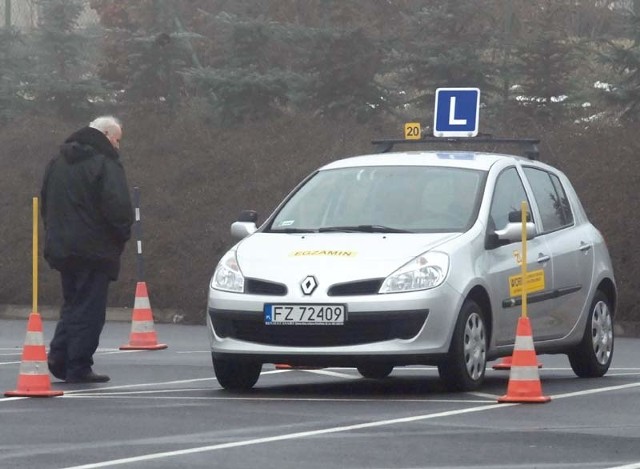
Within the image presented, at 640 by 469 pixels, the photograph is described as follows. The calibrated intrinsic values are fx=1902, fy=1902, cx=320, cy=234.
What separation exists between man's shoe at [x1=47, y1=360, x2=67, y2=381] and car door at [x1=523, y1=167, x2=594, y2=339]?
11.1 ft

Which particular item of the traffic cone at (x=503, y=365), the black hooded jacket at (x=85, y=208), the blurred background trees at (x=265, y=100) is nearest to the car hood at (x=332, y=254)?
the black hooded jacket at (x=85, y=208)

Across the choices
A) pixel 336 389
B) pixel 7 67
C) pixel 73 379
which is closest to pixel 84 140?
pixel 73 379

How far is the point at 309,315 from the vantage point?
1165cm

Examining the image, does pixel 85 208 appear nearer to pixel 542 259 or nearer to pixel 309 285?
pixel 309 285

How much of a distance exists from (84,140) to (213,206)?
41.9ft

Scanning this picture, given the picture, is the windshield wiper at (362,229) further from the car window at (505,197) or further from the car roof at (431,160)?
the car roof at (431,160)

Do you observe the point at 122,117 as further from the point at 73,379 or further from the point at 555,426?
the point at 555,426

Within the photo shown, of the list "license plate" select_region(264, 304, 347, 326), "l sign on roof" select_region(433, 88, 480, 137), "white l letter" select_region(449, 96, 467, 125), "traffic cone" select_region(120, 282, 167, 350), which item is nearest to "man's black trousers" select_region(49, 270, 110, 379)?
"license plate" select_region(264, 304, 347, 326)

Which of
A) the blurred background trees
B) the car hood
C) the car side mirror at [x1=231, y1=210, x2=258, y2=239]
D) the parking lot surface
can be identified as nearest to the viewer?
the parking lot surface

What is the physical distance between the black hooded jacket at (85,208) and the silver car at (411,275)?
0.90 m

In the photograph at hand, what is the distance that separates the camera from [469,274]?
12.0 meters

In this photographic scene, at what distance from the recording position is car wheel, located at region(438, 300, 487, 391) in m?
11.8

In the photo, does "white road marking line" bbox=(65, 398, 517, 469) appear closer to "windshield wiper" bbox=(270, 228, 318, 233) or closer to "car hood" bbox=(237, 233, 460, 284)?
"car hood" bbox=(237, 233, 460, 284)

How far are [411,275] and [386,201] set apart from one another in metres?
1.22
